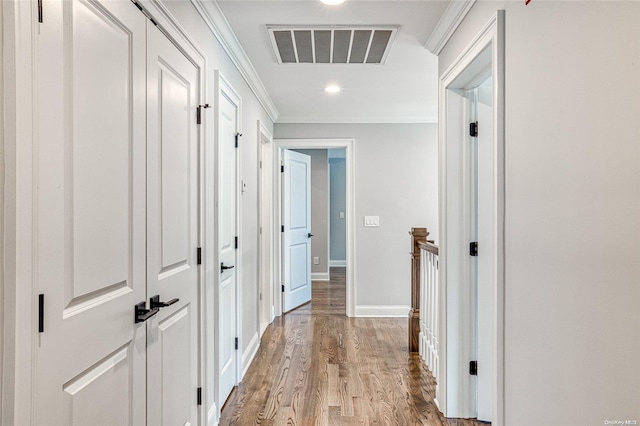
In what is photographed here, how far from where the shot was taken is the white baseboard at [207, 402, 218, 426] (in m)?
2.06

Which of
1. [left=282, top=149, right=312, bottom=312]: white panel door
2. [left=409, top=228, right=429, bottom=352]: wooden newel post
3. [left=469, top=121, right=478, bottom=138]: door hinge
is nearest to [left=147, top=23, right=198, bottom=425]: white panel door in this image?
[left=469, top=121, right=478, bottom=138]: door hinge

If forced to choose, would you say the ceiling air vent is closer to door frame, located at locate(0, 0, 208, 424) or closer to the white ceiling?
the white ceiling

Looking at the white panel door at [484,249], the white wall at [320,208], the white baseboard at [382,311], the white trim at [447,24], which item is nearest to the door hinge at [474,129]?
the white panel door at [484,249]

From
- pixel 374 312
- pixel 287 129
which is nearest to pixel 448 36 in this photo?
pixel 287 129

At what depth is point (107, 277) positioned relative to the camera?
118 cm

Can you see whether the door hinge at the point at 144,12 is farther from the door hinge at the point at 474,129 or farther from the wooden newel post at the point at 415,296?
the wooden newel post at the point at 415,296

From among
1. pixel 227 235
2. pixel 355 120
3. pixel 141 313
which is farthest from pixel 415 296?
pixel 141 313

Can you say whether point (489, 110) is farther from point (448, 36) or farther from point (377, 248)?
point (377, 248)

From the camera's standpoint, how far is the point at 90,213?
108 centimetres

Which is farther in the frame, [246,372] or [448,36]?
[246,372]

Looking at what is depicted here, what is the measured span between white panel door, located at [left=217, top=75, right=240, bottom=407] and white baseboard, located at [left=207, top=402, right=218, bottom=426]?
89 mm

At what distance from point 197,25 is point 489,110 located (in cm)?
168

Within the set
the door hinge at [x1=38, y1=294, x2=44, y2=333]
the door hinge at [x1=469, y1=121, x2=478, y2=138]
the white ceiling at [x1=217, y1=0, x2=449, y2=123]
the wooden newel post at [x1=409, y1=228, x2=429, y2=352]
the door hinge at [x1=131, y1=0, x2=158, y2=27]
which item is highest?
the white ceiling at [x1=217, y1=0, x2=449, y2=123]

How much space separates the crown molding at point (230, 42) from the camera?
196cm
